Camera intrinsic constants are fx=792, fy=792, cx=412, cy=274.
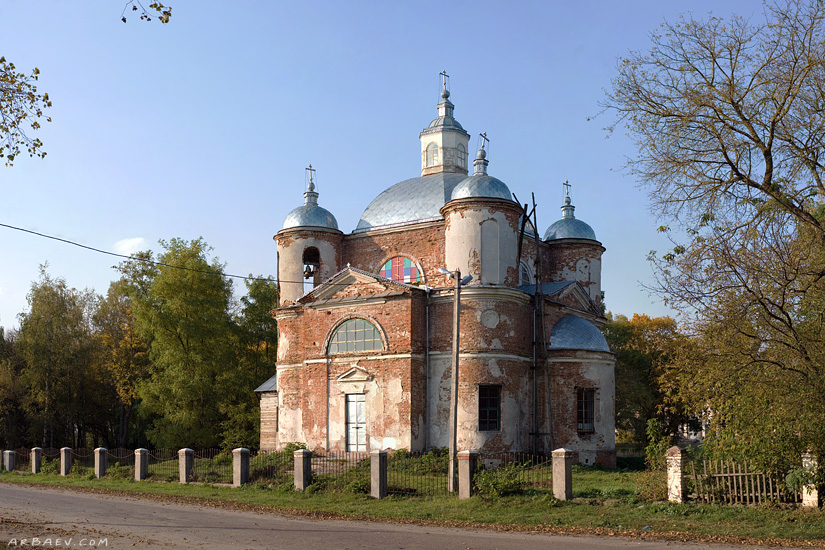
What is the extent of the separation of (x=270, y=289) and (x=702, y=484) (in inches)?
1314

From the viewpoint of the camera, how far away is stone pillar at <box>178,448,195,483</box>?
23422 millimetres

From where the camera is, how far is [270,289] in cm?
4588

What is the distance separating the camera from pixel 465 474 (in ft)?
57.7

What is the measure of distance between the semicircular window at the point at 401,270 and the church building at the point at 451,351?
0.04m

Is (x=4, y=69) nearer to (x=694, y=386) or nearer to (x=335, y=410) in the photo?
(x=694, y=386)

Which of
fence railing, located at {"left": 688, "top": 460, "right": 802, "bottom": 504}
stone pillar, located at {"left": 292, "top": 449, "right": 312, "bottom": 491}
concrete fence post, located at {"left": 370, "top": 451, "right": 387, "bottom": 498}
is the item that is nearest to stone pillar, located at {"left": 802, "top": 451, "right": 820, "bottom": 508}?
fence railing, located at {"left": 688, "top": 460, "right": 802, "bottom": 504}

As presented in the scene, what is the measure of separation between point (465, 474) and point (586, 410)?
9676 mm

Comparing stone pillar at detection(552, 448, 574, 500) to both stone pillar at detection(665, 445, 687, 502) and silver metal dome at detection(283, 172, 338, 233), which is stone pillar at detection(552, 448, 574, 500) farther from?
silver metal dome at detection(283, 172, 338, 233)

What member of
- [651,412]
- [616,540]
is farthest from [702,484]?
[651,412]

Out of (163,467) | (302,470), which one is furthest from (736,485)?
(163,467)

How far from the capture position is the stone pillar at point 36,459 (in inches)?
1159

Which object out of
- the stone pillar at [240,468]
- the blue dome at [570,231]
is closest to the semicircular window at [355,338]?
the stone pillar at [240,468]

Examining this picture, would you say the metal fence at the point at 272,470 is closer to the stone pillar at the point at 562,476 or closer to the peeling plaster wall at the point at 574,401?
the stone pillar at the point at 562,476

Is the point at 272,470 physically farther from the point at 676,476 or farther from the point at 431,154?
the point at 431,154
